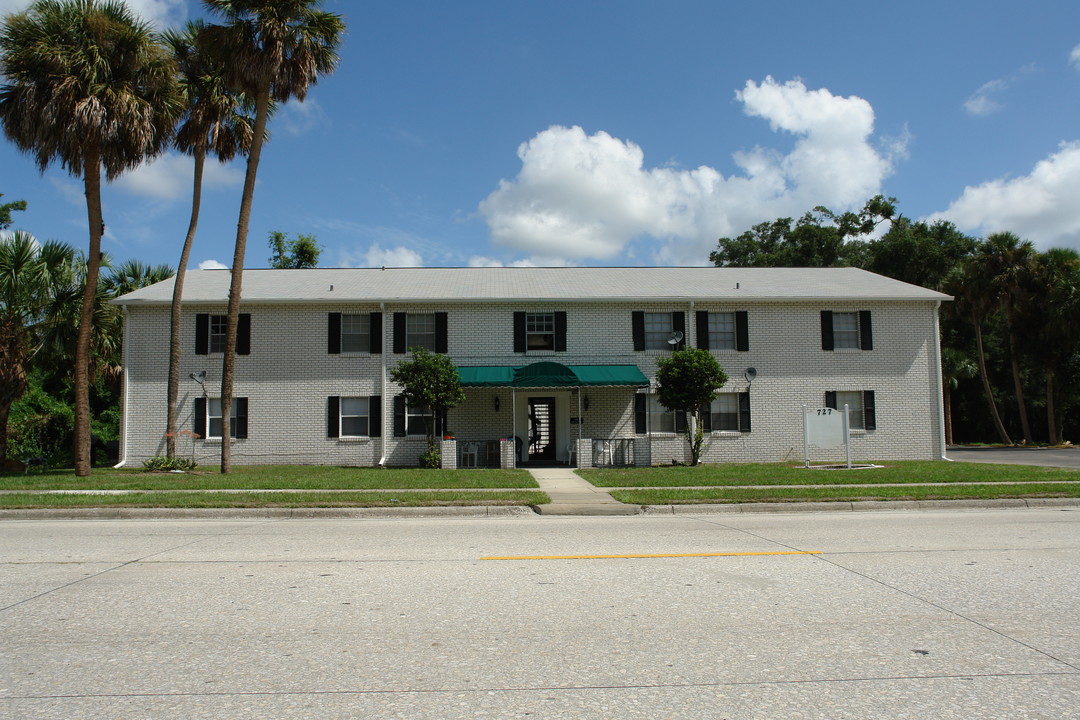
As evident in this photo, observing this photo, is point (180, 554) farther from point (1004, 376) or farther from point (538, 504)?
point (1004, 376)

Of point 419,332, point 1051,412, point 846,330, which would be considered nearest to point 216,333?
point 419,332

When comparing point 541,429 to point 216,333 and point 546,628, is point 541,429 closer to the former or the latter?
point 216,333

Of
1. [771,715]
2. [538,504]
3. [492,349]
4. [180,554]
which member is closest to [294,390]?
[492,349]

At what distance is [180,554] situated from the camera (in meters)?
8.39

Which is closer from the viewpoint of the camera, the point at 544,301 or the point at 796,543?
the point at 796,543

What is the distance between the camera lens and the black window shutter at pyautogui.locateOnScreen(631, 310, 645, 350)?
23469mm

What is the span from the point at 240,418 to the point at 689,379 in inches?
531

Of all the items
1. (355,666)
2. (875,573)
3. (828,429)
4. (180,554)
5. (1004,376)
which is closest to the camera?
(355,666)

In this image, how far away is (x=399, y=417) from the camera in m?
23.1

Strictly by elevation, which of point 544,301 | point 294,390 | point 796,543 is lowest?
point 796,543

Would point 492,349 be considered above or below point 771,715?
above

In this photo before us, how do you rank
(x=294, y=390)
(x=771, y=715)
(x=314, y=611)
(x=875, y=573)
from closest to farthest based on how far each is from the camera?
(x=771, y=715), (x=314, y=611), (x=875, y=573), (x=294, y=390)

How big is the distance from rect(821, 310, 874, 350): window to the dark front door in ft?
28.9

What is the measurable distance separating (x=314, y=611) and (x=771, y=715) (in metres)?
3.49
